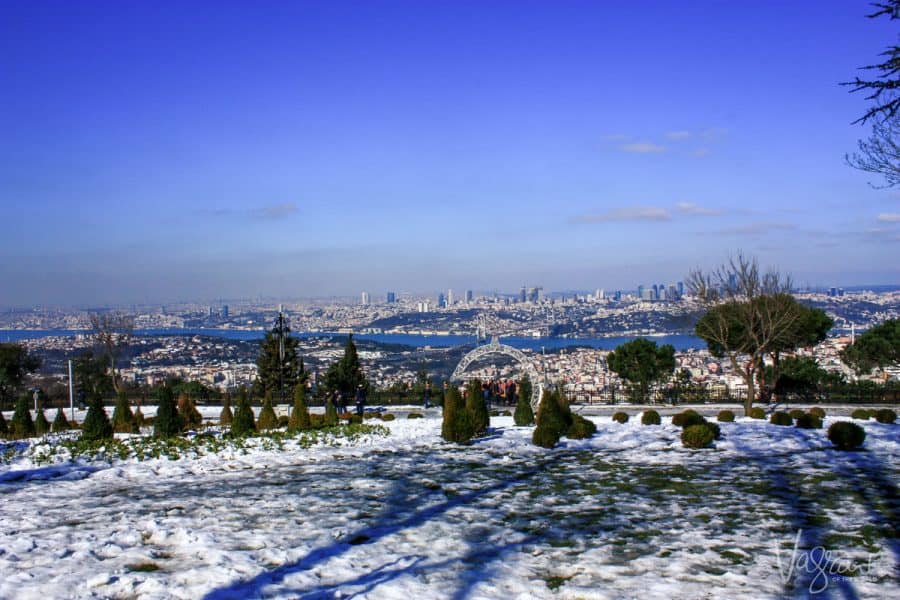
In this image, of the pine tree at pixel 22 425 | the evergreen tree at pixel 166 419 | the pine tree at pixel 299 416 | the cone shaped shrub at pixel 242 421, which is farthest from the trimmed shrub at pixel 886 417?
the pine tree at pixel 22 425

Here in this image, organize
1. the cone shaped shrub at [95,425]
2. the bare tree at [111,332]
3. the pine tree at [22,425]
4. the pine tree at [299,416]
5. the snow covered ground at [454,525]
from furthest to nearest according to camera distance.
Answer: the bare tree at [111,332] < the pine tree at [22,425] < the pine tree at [299,416] < the cone shaped shrub at [95,425] < the snow covered ground at [454,525]

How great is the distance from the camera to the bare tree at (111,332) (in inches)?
1432

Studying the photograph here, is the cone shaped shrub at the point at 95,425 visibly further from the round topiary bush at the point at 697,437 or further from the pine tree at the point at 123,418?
the round topiary bush at the point at 697,437

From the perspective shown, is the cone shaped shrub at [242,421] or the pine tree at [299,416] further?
the pine tree at [299,416]

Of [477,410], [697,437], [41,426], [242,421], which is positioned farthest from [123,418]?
[697,437]

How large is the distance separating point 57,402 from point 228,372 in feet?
53.6

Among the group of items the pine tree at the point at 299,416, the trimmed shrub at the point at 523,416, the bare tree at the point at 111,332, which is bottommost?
the trimmed shrub at the point at 523,416

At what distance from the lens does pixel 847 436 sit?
48.1 ft

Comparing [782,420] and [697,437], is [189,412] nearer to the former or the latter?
[697,437]

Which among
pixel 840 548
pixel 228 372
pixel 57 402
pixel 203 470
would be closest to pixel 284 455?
pixel 203 470

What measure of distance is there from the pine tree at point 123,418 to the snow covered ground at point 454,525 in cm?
624

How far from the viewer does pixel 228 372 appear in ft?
160

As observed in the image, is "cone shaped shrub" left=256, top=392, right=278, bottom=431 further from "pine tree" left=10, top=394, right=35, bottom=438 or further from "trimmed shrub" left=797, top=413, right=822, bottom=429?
"trimmed shrub" left=797, top=413, right=822, bottom=429

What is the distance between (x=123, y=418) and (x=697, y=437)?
15.6 m
